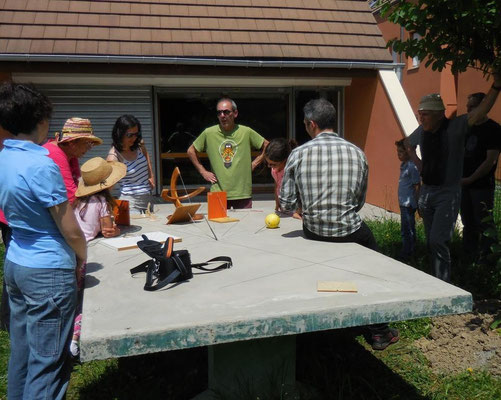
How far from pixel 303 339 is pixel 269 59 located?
18.7 feet

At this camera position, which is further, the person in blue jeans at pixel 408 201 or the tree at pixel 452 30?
the person in blue jeans at pixel 408 201

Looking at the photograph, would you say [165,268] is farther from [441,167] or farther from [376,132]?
[376,132]

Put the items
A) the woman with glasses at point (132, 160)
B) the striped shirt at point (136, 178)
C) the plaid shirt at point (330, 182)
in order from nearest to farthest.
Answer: the plaid shirt at point (330, 182) → the woman with glasses at point (132, 160) → the striped shirt at point (136, 178)

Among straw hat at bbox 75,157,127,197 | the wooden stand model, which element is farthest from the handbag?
the wooden stand model

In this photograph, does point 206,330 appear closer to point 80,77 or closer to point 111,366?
point 111,366

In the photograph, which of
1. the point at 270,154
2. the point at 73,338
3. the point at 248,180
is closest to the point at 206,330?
the point at 73,338

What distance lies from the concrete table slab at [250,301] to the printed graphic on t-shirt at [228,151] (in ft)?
7.10

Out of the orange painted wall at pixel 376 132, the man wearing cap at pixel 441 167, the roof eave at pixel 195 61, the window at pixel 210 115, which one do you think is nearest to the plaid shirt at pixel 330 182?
the man wearing cap at pixel 441 167

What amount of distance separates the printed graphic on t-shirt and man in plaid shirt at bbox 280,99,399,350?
1859mm

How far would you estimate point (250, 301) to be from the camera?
7.40 ft

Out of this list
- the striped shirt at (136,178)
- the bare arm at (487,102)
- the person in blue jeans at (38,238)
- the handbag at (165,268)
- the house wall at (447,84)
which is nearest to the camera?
the person in blue jeans at (38,238)

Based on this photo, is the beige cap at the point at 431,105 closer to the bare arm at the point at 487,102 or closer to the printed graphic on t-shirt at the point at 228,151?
the bare arm at the point at 487,102

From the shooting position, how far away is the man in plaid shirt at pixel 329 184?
3.30 m

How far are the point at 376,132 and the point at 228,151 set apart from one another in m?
4.45
